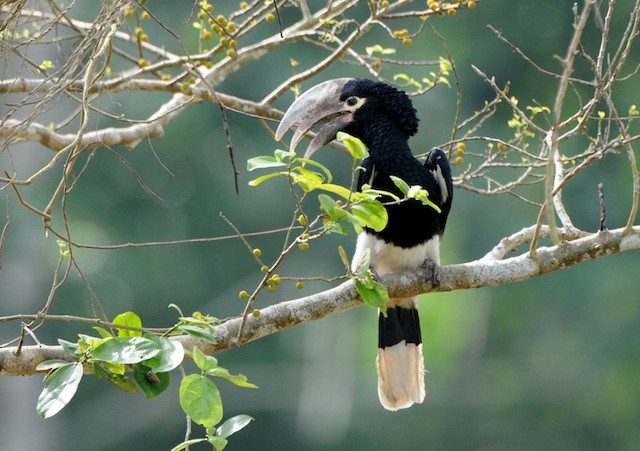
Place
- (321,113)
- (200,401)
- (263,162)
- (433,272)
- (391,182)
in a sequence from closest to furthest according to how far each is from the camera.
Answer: (200,401), (263,162), (433,272), (391,182), (321,113)

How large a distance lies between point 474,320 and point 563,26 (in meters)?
2.81

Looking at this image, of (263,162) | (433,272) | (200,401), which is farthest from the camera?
(433,272)

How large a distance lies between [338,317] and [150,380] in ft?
27.4

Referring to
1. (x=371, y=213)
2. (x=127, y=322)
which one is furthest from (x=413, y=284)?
(x=127, y=322)

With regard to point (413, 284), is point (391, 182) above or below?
above

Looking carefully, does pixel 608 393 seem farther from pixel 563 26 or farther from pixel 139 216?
pixel 139 216

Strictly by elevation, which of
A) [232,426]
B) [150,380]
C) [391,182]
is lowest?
[232,426]

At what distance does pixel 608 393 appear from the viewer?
33.1 ft

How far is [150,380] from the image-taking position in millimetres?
2174

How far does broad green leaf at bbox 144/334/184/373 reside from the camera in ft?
6.65

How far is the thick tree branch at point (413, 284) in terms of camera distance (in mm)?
2363

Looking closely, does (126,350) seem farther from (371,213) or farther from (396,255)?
(396,255)

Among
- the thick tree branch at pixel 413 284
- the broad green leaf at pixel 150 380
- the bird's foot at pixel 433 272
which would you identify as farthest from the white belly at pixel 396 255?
the broad green leaf at pixel 150 380

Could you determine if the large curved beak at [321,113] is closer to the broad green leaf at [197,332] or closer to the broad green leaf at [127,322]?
the broad green leaf at [127,322]
